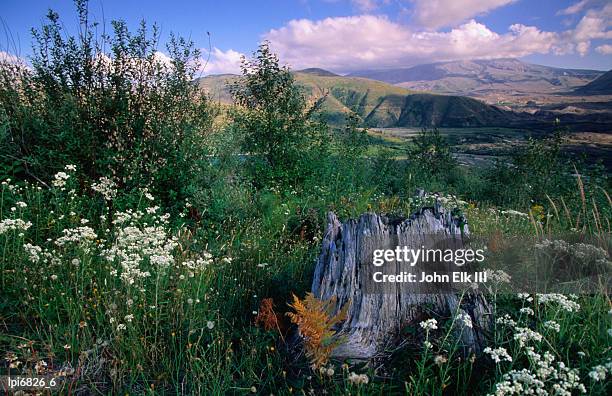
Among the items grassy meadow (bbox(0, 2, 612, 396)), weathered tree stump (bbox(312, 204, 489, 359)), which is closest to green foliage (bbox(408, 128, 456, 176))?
grassy meadow (bbox(0, 2, 612, 396))

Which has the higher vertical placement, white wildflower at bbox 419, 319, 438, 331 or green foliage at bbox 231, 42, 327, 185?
green foliage at bbox 231, 42, 327, 185

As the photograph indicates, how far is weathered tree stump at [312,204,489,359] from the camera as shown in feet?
10.6

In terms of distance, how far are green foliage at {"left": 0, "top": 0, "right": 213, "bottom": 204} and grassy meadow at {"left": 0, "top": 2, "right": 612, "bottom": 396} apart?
1.4 inches

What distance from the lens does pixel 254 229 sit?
227 inches

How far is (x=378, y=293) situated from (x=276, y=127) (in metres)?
7.93

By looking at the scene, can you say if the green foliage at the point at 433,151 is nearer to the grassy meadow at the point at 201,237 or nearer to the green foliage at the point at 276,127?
the grassy meadow at the point at 201,237

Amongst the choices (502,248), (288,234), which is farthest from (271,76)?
(502,248)

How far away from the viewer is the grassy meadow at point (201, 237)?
2.91 meters

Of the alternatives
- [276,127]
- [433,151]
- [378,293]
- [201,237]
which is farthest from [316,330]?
[433,151]

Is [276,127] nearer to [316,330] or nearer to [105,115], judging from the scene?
[105,115]

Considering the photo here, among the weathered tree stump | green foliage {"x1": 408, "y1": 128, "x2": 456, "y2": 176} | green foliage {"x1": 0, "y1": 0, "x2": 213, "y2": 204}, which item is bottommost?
green foliage {"x1": 408, "y1": 128, "x2": 456, "y2": 176}

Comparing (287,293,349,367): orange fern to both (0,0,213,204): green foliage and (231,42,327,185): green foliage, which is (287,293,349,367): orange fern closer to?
(0,0,213,204): green foliage

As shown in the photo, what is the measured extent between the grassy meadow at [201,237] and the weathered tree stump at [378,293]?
0.14 metres

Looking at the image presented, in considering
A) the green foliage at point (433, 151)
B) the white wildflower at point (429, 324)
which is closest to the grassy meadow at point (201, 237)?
the white wildflower at point (429, 324)
